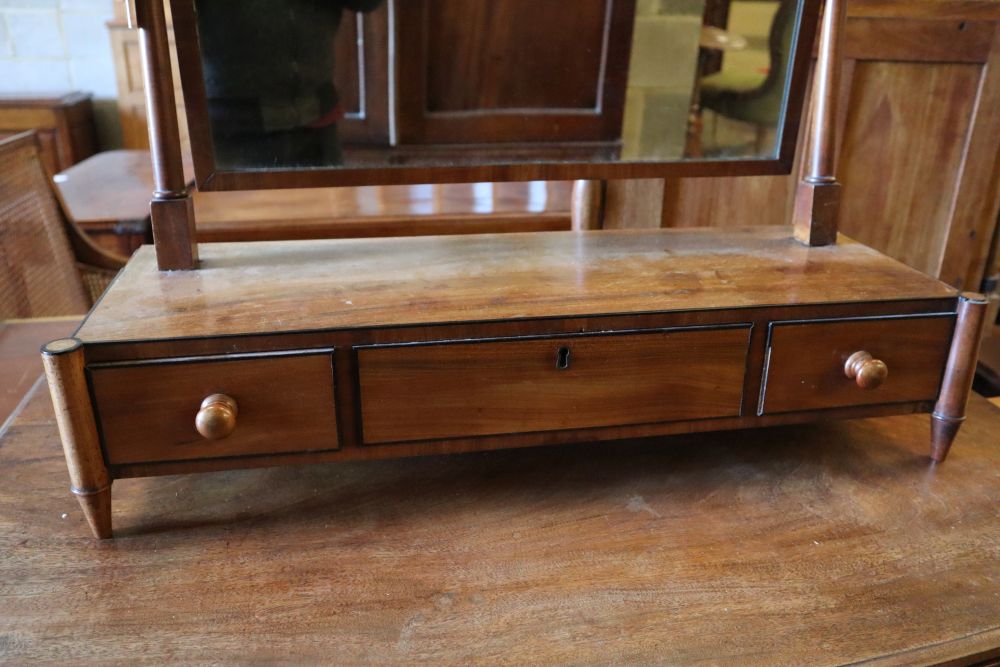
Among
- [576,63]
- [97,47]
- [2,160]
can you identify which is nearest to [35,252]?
[2,160]

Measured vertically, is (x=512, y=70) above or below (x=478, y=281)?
above

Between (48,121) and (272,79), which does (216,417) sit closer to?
(272,79)

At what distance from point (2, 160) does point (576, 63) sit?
0.90m

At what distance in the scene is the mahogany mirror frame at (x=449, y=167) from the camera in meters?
0.81

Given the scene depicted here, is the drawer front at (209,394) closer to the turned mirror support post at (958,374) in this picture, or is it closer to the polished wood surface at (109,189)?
the turned mirror support post at (958,374)

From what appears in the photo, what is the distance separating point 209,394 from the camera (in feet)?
2.35

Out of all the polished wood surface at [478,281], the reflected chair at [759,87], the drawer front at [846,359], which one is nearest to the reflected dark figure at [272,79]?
the polished wood surface at [478,281]

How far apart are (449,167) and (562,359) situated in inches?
10.7

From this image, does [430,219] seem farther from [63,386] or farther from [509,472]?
[63,386]

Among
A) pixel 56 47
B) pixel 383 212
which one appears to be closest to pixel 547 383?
pixel 383 212

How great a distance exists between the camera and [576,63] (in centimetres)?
92

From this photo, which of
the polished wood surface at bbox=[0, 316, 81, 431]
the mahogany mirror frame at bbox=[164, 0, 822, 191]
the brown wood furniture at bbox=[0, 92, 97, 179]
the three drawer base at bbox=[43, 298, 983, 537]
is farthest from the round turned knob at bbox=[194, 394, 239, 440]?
the brown wood furniture at bbox=[0, 92, 97, 179]

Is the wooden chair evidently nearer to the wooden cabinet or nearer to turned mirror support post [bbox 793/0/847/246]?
the wooden cabinet

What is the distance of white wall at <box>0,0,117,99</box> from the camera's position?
3129 mm
